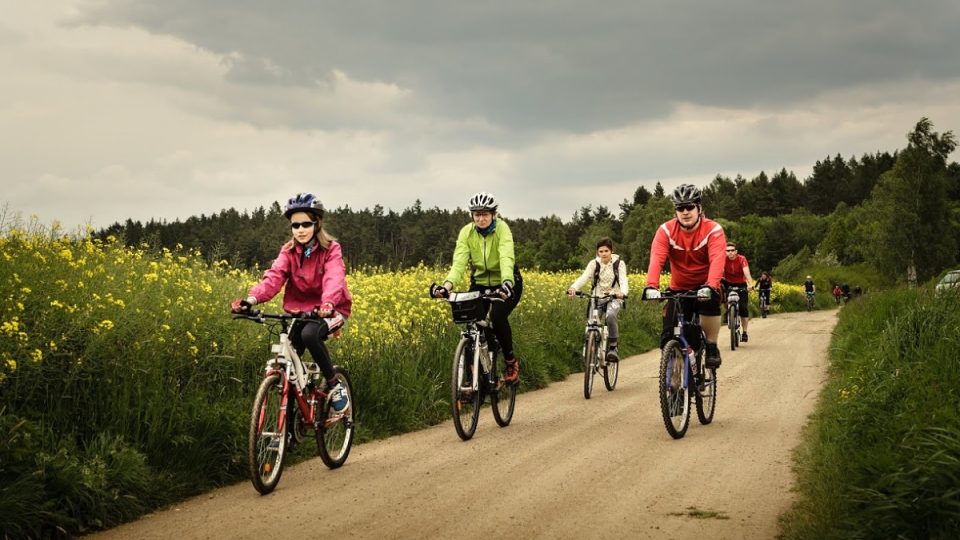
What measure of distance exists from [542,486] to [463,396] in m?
2.34

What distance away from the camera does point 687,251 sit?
29.6 ft

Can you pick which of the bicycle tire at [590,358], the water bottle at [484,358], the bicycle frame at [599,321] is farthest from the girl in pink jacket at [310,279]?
the bicycle frame at [599,321]

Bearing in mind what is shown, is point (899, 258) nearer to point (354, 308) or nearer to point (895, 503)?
point (354, 308)

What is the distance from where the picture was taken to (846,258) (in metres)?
82.8

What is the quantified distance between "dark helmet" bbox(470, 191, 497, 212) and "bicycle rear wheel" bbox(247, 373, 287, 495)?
3218 mm

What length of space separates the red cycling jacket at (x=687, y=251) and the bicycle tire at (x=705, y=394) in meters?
0.79

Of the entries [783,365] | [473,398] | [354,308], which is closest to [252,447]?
[473,398]

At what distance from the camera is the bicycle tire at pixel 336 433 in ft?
23.4

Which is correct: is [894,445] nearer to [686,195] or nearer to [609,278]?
[686,195]

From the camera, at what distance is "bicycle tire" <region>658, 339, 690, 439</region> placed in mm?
8172

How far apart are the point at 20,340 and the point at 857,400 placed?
21.3ft

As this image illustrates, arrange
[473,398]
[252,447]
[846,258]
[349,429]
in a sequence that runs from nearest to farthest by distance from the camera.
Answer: [252,447], [349,429], [473,398], [846,258]

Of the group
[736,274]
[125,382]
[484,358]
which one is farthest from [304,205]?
[736,274]

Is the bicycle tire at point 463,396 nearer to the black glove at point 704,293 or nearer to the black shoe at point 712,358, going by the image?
the black glove at point 704,293
